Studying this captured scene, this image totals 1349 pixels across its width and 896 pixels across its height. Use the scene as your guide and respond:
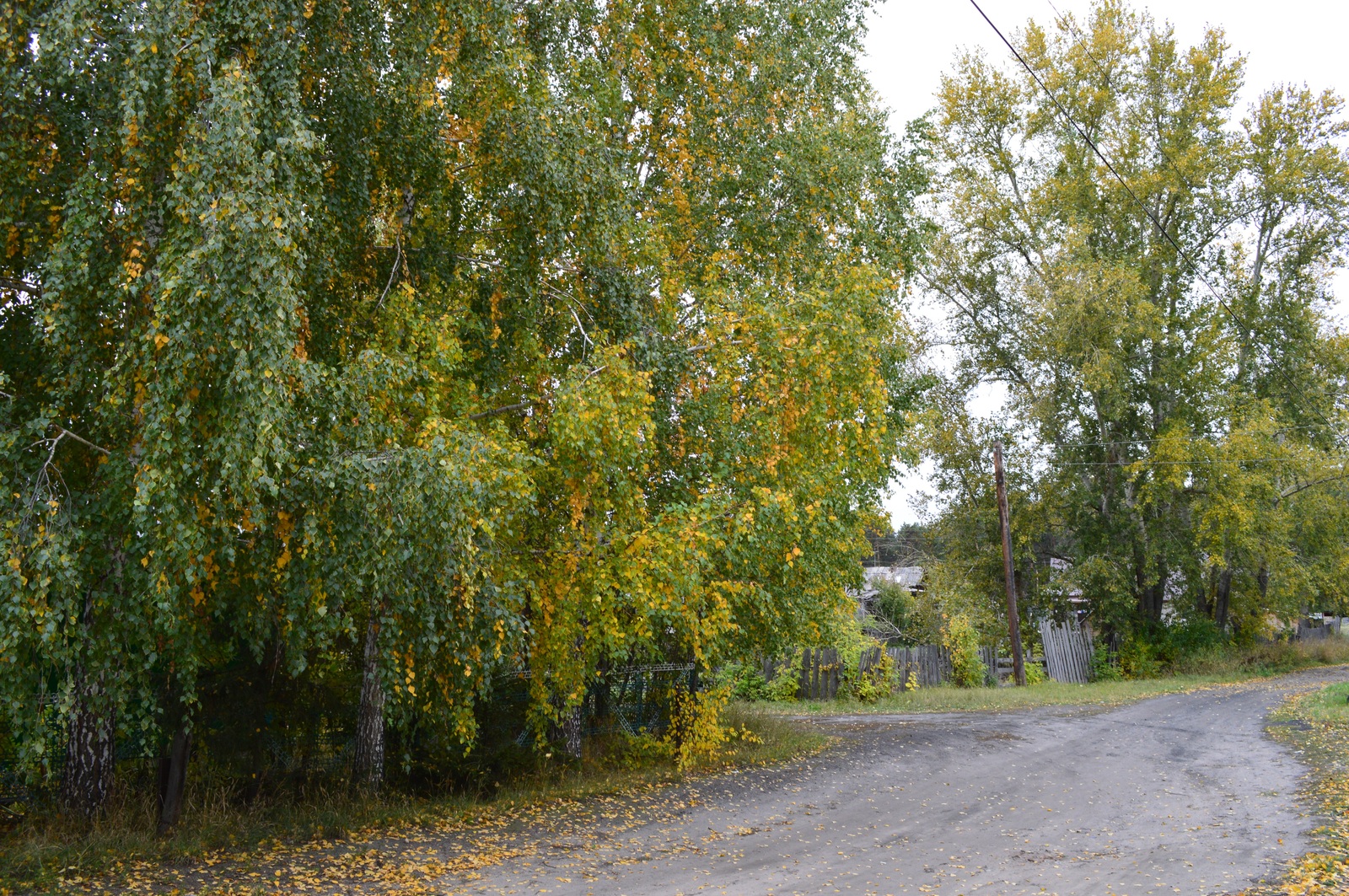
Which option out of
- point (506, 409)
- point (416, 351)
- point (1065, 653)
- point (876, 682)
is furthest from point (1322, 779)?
point (1065, 653)

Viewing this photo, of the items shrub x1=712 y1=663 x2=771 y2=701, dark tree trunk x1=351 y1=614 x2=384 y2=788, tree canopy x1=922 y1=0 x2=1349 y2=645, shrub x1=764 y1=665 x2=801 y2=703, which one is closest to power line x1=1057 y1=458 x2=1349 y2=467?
tree canopy x1=922 y1=0 x2=1349 y2=645

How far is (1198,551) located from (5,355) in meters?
28.8

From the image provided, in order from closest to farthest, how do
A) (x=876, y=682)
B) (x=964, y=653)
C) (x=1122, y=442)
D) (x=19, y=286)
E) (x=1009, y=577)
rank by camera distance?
(x=19, y=286) < (x=876, y=682) < (x=1009, y=577) < (x=964, y=653) < (x=1122, y=442)

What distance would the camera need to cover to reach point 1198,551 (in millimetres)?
28469

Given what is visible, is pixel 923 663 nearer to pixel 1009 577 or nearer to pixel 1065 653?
pixel 1009 577

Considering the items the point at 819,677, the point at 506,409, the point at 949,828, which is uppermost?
the point at 506,409

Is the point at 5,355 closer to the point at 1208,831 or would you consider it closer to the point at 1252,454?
the point at 1208,831

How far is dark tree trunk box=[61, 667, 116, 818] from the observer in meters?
8.05

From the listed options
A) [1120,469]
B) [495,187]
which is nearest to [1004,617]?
[1120,469]

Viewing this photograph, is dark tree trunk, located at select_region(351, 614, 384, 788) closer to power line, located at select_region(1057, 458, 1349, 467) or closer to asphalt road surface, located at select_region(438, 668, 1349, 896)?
asphalt road surface, located at select_region(438, 668, 1349, 896)

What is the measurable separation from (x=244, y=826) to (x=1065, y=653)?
25.1 metres

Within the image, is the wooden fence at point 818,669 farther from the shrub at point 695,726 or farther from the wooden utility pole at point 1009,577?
the shrub at point 695,726

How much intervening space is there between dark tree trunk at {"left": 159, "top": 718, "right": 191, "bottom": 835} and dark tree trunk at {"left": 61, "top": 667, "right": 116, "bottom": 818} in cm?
47

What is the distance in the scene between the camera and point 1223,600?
101ft
